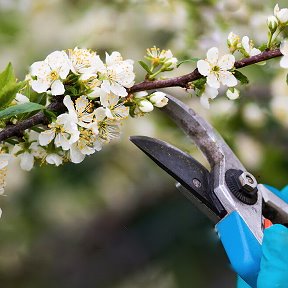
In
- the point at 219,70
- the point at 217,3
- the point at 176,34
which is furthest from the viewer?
the point at 176,34

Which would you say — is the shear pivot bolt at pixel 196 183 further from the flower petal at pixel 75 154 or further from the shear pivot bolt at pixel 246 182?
the flower petal at pixel 75 154

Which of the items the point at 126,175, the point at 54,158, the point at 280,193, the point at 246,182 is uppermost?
the point at 54,158

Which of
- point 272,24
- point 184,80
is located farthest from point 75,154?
point 272,24

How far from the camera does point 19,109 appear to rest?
0.63 metres

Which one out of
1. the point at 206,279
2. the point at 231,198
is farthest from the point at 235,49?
the point at 206,279

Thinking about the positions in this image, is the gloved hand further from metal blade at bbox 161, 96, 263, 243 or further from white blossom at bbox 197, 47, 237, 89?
white blossom at bbox 197, 47, 237, 89

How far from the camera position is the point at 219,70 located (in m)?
0.69

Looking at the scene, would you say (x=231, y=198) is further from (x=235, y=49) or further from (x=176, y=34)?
(x=176, y=34)

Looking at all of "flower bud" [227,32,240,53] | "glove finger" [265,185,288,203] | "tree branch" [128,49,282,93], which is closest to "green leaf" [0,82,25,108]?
"tree branch" [128,49,282,93]

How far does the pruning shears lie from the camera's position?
74 centimetres

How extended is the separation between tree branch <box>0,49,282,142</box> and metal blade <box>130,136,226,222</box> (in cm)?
8

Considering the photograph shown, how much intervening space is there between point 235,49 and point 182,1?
28.8 inches

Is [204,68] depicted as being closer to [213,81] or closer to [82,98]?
[213,81]

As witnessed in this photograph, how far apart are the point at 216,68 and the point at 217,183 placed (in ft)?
0.50
